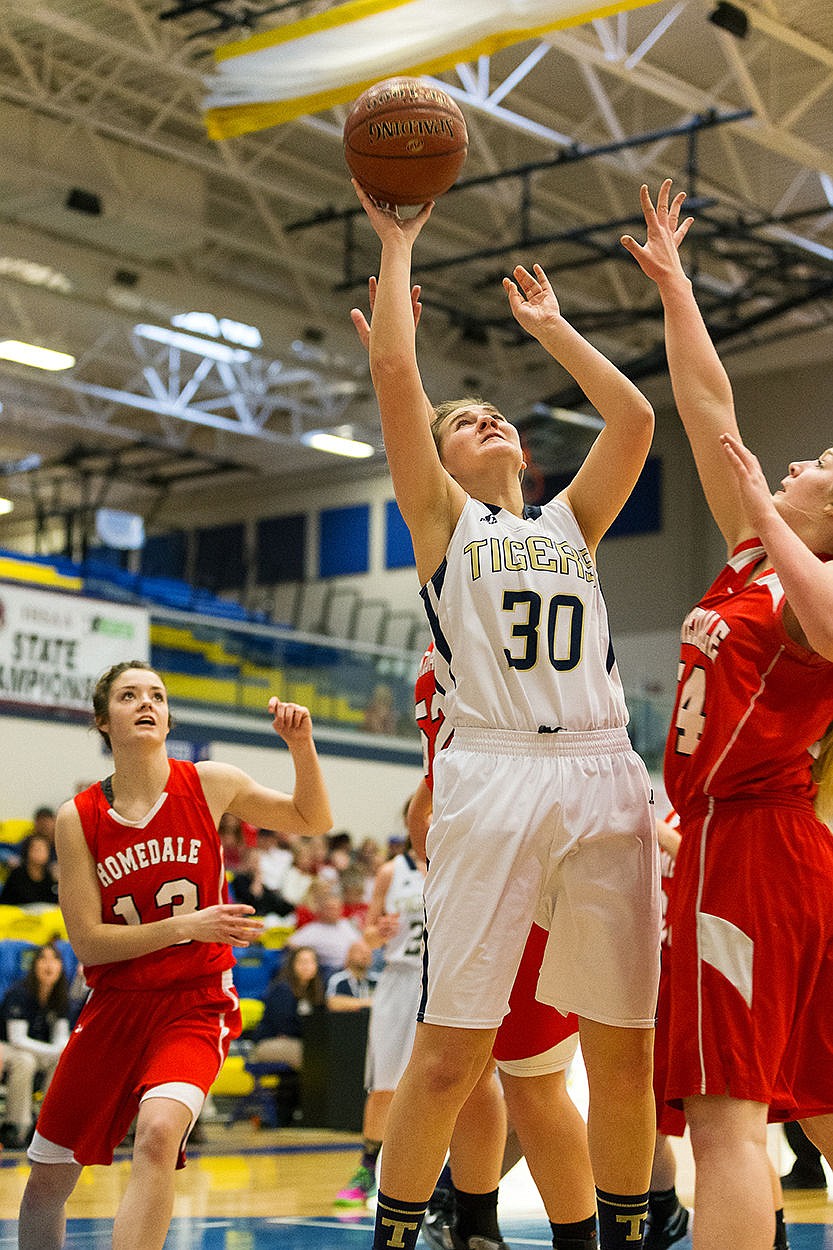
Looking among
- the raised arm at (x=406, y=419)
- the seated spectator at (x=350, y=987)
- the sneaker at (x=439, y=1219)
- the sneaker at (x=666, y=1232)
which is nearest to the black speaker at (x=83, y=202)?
the seated spectator at (x=350, y=987)

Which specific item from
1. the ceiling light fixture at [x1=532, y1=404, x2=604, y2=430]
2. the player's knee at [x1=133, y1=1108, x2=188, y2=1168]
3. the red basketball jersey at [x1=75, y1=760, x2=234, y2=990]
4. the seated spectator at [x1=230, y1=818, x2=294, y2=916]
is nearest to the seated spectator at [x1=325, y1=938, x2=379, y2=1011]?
the seated spectator at [x1=230, y1=818, x2=294, y2=916]

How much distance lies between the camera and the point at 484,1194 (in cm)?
440

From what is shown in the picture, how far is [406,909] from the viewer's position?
7.14 meters

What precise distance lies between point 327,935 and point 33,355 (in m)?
9.24

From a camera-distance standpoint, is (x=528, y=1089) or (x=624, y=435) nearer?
(x=624, y=435)

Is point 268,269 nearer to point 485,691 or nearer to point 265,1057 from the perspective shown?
point 265,1057

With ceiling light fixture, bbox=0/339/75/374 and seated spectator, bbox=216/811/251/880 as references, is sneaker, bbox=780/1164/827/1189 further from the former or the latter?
ceiling light fixture, bbox=0/339/75/374

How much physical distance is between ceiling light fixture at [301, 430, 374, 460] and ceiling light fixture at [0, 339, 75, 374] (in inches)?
215

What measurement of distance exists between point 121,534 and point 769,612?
69.8ft

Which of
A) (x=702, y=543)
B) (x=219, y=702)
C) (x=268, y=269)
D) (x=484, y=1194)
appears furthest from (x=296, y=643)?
(x=484, y=1194)

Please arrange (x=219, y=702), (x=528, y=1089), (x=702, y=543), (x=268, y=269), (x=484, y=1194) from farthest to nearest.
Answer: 1. (x=702, y=543)
2. (x=268, y=269)
3. (x=219, y=702)
4. (x=484, y=1194)
5. (x=528, y=1089)

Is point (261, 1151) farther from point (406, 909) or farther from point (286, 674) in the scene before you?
point (286, 674)

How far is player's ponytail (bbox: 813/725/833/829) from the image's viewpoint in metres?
3.31

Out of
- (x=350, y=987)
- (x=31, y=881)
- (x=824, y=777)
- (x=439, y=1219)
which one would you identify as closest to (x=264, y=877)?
(x=31, y=881)
